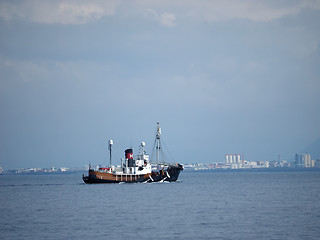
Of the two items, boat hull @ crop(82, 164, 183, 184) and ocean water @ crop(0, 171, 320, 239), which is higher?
boat hull @ crop(82, 164, 183, 184)

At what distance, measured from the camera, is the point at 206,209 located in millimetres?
66750

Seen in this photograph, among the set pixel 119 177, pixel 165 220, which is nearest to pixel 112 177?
pixel 119 177

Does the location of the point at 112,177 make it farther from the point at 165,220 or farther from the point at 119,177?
the point at 165,220

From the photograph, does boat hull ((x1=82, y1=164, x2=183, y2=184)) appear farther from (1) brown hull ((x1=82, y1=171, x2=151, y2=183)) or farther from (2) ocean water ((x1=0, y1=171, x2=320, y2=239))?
(2) ocean water ((x1=0, y1=171, x2=320, y2=239))

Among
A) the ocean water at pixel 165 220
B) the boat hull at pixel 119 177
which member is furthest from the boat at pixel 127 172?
the ocean water at pixel 165 220

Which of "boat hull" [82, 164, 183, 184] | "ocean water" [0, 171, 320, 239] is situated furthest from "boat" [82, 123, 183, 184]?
"ocean water" [0, 171, 320, 239]

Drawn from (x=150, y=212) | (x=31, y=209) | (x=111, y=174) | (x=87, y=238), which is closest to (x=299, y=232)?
(x=87, y=238)

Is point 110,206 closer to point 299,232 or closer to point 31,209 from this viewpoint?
point 31,209

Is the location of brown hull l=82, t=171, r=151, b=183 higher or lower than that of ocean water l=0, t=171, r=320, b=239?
higher

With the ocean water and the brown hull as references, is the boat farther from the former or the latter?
the ocean water

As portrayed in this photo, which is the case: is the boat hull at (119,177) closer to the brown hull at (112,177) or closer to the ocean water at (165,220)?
the brown hull at (112,177)

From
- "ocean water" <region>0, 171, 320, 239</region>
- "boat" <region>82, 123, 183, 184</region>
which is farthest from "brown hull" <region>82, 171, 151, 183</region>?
"ocean water" <region>0, 171, 320, 239</region>

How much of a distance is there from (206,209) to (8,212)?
25020mm

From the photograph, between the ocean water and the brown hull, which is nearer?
the ocean water
